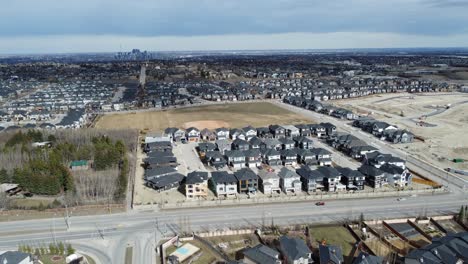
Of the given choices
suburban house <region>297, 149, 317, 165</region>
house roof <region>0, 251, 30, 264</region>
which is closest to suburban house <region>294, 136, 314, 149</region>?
suburban house <region>297, 149, 317, 165</region>

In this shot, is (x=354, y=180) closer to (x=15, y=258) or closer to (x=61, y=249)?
(x=61, y=249)

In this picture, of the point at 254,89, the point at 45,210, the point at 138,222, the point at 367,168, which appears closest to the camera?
the point at 138,222

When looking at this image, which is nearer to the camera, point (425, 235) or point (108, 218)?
point (425, 235)

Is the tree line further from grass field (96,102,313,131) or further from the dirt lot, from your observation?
the dirt lot

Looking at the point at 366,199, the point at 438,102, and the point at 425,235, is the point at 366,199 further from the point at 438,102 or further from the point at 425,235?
the point at 438,102

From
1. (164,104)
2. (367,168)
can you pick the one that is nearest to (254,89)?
(164,104)

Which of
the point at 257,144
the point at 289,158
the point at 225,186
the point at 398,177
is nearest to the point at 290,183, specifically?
the point at 225,186

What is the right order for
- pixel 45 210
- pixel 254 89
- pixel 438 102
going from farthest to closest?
Result: pixel 254 89
pixel 438 102
pixel 45 210
